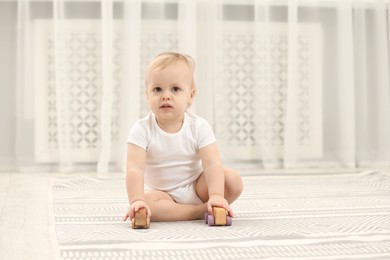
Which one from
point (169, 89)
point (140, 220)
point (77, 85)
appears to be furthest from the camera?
point (77, 85)

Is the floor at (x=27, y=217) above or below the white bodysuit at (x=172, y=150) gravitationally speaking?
below

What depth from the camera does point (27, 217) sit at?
127 cm

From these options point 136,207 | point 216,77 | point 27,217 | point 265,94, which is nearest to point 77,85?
point 216,77

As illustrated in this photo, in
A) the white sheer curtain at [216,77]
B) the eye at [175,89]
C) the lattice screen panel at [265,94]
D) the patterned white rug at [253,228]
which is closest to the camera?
the patterned white rug at [253,228]

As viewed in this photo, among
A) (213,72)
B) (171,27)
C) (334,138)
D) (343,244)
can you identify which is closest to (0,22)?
(171,27)

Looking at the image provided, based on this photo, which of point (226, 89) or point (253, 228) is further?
point (226, 89)

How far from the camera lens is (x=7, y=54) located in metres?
2.16

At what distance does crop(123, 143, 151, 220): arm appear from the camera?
3.96ft

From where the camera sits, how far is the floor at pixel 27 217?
97 cm

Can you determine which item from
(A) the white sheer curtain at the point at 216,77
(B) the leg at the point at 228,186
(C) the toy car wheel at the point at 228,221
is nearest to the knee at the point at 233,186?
(B) the leg at the point at 228,186

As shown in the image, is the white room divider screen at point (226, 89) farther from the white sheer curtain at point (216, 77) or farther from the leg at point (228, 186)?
the leg at point (228, 186)

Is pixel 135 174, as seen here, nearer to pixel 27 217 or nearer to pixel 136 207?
pixel 136 207

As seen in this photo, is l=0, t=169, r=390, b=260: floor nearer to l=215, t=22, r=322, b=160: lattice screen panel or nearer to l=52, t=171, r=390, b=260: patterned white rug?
l=52, t=171, r=390, b=260: patterned white rug

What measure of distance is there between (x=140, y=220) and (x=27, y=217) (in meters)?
0.27
